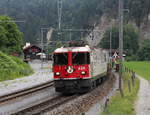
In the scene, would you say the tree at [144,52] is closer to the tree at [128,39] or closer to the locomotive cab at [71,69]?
the tree at [128,39]

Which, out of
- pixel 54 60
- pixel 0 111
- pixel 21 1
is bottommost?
pixel 0 111

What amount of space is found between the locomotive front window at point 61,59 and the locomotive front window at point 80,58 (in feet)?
1.61

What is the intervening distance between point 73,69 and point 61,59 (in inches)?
41.6

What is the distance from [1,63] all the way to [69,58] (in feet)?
61.1

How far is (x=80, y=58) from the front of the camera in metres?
22.3

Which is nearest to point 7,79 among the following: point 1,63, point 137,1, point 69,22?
point 1,63

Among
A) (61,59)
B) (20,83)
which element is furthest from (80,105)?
(20,83)

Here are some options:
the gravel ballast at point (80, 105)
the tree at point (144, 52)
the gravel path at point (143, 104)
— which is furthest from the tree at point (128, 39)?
the gravel path at point (143, 104)

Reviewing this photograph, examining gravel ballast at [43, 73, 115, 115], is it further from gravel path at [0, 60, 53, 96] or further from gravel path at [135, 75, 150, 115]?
gravel path at [0, 60, 53, 96]

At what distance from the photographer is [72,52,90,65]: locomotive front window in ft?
72.8

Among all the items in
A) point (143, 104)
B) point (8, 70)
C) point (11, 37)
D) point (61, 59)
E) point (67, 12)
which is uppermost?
point (67, 12)

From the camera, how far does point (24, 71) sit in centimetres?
4338

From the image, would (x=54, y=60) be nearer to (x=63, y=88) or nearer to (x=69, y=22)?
(x=63, y=88)

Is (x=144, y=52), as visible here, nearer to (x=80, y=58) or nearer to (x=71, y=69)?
(x=80, y=58)
